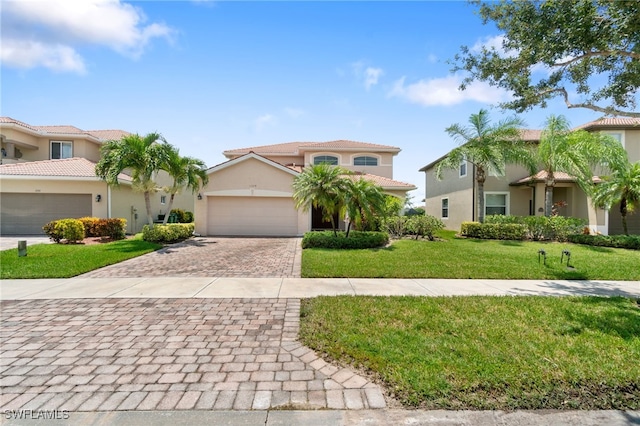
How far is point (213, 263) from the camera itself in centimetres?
962

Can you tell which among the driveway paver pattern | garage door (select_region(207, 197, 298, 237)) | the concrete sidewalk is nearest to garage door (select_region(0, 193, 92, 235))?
garage door (select_region(207, 197, 298, 237))

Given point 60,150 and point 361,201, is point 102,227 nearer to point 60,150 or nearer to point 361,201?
point 60,150

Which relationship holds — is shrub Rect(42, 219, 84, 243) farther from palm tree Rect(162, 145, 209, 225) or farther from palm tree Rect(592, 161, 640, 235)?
palm tree Rect(592, 161, 640, 235)

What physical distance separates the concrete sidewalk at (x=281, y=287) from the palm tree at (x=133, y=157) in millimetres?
7126

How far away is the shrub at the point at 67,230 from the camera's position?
1343cm

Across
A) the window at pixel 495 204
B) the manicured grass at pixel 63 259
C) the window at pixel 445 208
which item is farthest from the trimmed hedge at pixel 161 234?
the window at pixel 445 208

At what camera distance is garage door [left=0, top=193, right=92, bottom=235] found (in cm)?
→ 1719

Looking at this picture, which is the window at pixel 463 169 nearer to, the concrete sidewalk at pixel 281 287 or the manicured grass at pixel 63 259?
the concrete sidewalk at pixel 281 287

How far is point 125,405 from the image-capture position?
2855 mm

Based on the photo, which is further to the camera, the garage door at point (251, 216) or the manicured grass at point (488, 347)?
the garage door at point (251, 216)

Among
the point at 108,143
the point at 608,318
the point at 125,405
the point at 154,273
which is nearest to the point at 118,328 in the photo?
the point at 125,405

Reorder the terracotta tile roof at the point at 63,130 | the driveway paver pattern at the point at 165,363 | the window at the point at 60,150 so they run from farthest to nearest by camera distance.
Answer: the window at the point at 60,150 → the terracotta tile roof at the point at 63,130 → the driveway paver pattern at the point at 165,363

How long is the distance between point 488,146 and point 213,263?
48.1 feet

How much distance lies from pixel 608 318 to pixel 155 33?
12.9 meters
